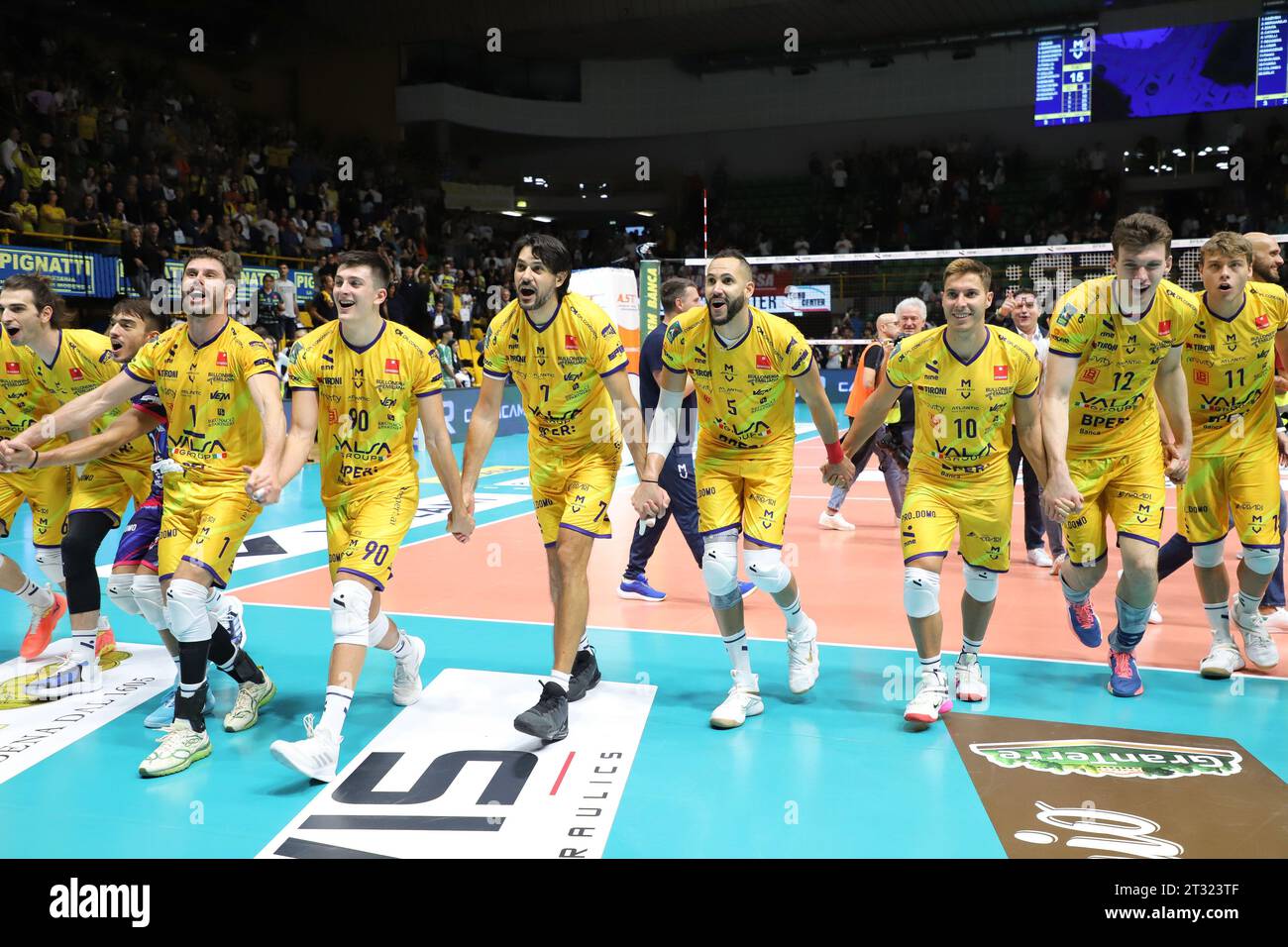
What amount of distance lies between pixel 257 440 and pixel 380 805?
1852 millimetres

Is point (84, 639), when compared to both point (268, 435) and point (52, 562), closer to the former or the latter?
point (52, 562)

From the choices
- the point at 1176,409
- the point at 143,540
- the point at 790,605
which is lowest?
the point at 790,605

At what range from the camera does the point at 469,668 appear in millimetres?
5531

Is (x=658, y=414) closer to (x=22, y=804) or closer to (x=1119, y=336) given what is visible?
(x=1119, y=336)

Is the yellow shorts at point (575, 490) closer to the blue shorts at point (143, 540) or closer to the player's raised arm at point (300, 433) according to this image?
the player's raised arm at point (300, 433)

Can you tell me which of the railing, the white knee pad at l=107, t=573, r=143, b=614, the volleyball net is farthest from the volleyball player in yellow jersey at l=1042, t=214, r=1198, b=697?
the volleyball net

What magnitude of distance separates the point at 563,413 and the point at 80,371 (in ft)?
9.04

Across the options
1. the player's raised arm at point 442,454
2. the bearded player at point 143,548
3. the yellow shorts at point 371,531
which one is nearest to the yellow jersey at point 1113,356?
the player's raised arm at point 442,454

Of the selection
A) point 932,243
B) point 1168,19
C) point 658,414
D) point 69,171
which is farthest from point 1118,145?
point 658,414

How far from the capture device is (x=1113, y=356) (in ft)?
16.2

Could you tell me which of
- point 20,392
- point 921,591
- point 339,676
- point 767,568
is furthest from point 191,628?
point 921,591

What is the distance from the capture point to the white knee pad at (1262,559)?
5.32m

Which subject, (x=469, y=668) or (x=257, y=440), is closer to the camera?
(x=257, y=440)

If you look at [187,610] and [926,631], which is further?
[926,631]
